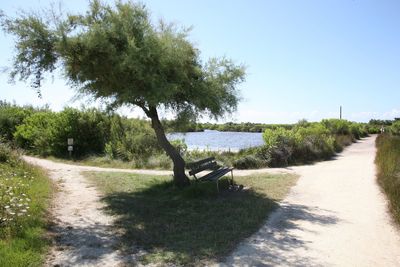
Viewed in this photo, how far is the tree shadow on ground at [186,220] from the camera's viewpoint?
19.7 ft

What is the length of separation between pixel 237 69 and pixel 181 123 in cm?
228

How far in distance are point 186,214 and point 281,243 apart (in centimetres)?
246

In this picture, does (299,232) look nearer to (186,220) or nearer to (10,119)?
(186,220)

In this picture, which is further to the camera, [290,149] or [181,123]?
[290,149]

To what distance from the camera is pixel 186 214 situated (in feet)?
27.0

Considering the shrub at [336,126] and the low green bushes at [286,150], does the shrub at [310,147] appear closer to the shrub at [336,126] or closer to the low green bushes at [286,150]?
the low green bushes at [286,150]

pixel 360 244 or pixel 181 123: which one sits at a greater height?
pixel 181 123

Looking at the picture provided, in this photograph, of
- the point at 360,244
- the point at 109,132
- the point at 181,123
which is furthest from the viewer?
the point at 109,132

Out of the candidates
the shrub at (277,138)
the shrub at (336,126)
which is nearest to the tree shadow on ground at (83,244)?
the shrub at (277,138)

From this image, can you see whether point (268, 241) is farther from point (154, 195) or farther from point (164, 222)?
point (154, 195)

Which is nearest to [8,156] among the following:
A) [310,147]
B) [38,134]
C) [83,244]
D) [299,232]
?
[83,244]

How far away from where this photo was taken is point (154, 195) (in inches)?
408

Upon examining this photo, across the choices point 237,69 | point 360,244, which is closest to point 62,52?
point 237,69

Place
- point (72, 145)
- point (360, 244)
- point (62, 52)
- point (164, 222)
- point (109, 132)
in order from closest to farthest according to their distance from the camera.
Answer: point (360, 244), point (164, 222), point (62, 52), point (72, 145), point (109, 132)
